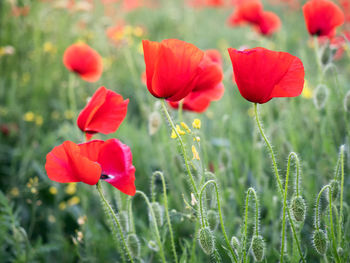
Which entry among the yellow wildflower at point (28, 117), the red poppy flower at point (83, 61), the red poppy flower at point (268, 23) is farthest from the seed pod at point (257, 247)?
the yellow wildflower at point (28, 117)

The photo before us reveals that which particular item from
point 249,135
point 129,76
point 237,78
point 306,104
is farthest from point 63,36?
point 237,78

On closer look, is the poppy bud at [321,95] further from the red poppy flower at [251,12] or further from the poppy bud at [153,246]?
the poppy bud at [153,246]

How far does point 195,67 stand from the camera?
2.96 feet

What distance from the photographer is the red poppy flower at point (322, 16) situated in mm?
1329

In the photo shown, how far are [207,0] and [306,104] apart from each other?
67.9 inches

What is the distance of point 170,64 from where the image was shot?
0.88 m

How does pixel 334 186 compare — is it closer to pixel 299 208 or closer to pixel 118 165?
pixel 299 208

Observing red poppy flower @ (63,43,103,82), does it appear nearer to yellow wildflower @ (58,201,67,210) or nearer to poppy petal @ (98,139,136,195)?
yellow wildflower @ (58,201,67,210)

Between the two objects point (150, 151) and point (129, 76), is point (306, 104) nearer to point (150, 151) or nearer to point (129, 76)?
point (150, 151)

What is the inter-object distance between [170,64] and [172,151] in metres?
0.77

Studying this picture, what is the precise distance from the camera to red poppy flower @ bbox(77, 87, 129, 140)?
3.35 ft

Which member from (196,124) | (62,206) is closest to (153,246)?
(196,124)

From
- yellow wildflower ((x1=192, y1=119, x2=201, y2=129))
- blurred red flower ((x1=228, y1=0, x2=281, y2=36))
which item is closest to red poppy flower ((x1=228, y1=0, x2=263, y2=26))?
blurred red flower ((x1=228, y1=0, x2=281, y2=36))

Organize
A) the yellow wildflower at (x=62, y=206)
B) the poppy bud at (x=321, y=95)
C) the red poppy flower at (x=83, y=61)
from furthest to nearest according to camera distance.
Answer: the yellow wildflower at (x=62, y=206) → the red poppy flower at (x=83, y=61) → the poppy bud at (x=321, y=95)
